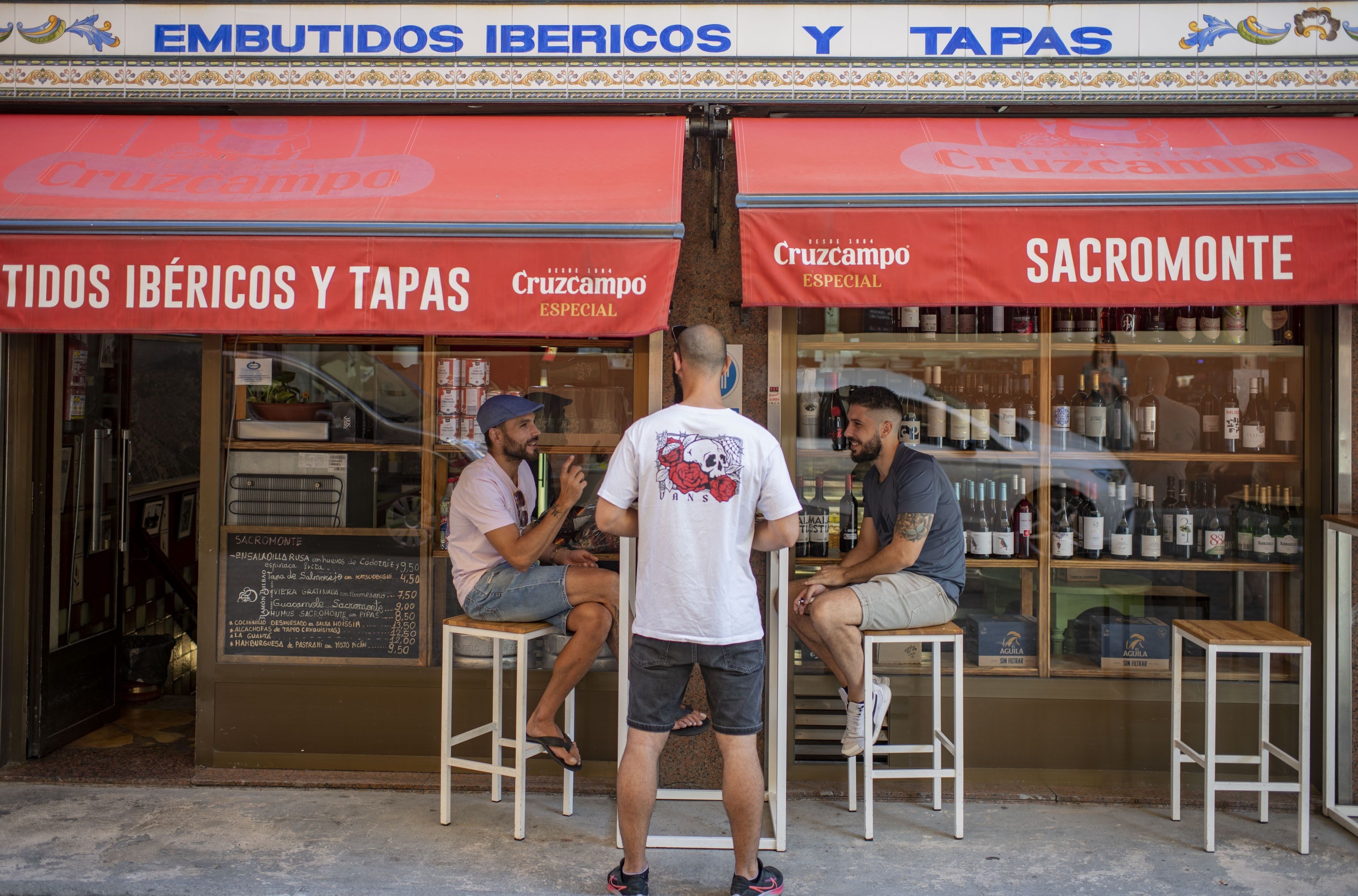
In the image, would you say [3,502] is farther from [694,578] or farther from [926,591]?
[926,591]

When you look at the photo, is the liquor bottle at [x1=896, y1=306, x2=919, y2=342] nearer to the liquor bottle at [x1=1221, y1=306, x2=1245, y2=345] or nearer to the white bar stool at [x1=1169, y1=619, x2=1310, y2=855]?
the liquor bottle at [x1=1221, y1=306, x2=1245, y2=345]

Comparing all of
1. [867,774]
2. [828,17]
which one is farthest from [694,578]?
[828,17]

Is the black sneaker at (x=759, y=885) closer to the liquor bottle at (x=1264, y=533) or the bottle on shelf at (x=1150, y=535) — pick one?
the bottle on shelf at (x=1150, y=535)

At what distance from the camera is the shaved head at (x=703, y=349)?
11.8ft

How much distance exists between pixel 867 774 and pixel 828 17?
3289 mm

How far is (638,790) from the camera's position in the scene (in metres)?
3.55

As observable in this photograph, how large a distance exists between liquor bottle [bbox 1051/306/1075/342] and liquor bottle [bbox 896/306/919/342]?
2.08 feet

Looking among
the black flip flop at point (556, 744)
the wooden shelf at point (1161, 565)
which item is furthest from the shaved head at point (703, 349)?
the wooden shelf at point (1161, 565)

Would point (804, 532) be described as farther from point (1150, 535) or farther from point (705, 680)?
point (1150, 535)

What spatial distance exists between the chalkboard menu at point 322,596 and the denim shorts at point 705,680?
176 cm

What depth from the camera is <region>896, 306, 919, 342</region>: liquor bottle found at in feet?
16.7

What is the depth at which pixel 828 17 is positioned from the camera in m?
4.75

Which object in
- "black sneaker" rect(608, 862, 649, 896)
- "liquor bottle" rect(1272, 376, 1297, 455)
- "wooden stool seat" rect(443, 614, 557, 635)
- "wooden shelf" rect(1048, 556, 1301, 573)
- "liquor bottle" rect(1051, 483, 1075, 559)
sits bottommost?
"black sneaker" rect(608, 862, 649, 896)

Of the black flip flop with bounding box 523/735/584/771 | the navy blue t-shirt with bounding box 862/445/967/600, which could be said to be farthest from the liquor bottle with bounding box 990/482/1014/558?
the black flip flop with bounding box 523/735/584/771
